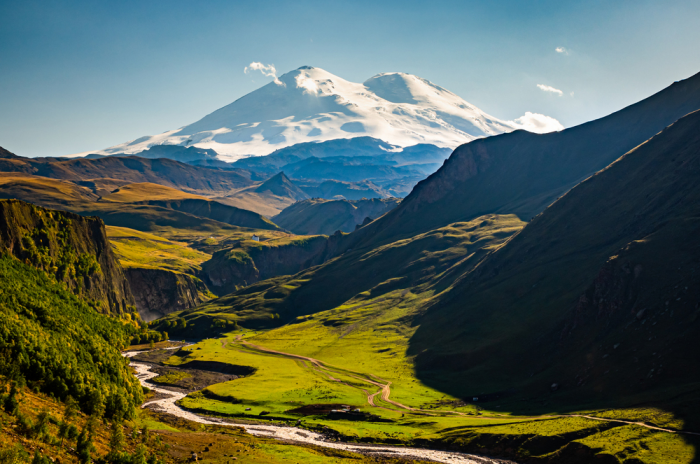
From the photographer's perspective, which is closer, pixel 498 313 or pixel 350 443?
pixel 350 443

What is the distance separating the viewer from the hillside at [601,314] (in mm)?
109125

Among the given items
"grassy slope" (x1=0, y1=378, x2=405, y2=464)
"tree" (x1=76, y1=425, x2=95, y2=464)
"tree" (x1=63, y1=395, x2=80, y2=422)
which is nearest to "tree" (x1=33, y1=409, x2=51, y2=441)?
"grassy slope" (x1=0, y1=378, x2=405, y2=464)

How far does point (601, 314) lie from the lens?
135 metres

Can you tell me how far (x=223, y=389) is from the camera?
145375 mm

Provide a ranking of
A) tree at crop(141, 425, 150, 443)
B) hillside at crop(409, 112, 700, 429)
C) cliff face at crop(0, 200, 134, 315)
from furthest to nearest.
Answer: cliff face at crop(0, 200, 134, 315) < hillside at crop(409, 112, 700, 429) < tree at crop(141, 425, 150, 443)

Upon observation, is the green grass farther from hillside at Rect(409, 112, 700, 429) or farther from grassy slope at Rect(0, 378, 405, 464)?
hillside at Rect(409, 112, 700, 429)

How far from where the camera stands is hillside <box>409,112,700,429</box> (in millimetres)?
109125

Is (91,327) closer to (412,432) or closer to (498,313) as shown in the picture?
(412,432)

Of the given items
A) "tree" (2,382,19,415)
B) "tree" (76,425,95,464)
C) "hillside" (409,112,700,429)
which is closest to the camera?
"tree" (76,425,95,464)

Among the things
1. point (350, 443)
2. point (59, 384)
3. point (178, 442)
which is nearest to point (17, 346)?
point (59, 384)

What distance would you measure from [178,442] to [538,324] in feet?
346

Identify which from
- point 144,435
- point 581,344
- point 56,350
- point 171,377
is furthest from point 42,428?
point 581,344

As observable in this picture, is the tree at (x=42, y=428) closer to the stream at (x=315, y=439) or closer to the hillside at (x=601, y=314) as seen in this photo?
the stream at (x=315, y=439)

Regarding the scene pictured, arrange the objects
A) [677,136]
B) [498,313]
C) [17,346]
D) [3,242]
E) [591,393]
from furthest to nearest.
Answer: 1. [677,136]
2. [498,313]
3. [3,242]
4. [591,393]
5. [17,346]
